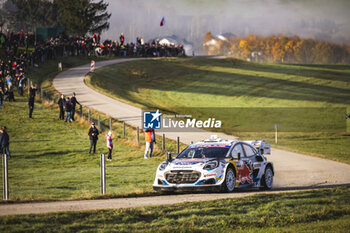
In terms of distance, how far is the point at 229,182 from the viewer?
14531mm

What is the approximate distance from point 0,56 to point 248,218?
173ft

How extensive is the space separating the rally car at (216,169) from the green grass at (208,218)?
2007 millimetres

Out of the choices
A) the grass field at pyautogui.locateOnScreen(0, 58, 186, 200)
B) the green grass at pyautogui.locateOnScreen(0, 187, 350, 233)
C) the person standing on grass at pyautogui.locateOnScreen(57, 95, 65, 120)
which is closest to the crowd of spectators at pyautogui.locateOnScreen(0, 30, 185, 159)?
the person standing on grass at pyautogui.locateOnScreen(57, 95, 65, 120)

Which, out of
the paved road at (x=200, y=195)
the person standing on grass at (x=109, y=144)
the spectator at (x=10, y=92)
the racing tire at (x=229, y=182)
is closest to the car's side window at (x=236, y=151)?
the racing tire at (x=229, y=182)

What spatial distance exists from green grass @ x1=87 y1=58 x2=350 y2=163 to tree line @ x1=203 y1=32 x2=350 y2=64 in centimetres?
374

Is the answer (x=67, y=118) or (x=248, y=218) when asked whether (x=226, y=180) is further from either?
(x=67, y=118)

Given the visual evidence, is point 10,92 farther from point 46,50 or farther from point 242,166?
point 242,166

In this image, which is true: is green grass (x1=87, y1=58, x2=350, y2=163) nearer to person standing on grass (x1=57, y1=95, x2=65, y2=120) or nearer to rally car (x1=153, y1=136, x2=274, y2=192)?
person standing on grass (x1=57, y1=95, x2=65, y2=120)

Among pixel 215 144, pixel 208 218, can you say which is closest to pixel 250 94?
pixel 215 144

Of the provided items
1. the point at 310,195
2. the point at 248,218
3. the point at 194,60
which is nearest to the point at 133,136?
the point at 310,195

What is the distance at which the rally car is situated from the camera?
14141 mm

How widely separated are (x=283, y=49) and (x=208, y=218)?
10858 centimetres

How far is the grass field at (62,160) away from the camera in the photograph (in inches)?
662

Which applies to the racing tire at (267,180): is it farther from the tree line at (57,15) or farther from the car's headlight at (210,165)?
the tree line at (57,15)
